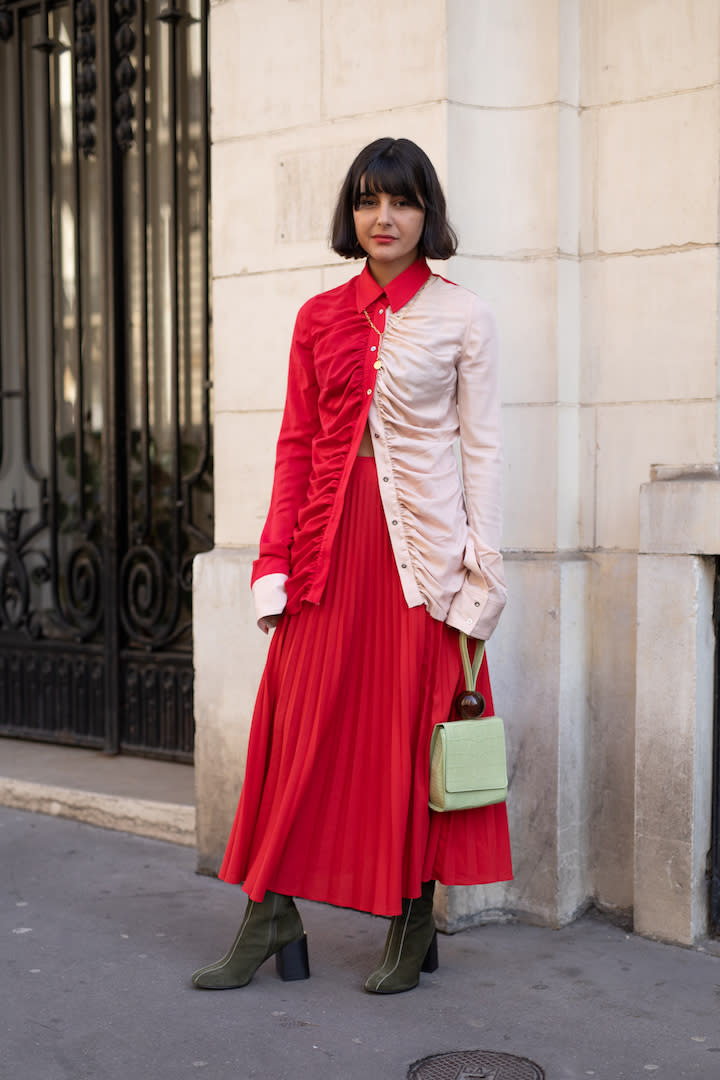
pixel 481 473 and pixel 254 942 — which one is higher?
pixel 481 473

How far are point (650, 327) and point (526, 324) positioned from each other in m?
0.38

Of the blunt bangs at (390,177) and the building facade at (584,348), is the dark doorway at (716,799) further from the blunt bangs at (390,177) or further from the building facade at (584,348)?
the blunt bangs at (390,177)

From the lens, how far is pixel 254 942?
3.48m

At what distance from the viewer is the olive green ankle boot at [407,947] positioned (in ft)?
11.4

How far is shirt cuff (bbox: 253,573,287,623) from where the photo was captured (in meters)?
3.47

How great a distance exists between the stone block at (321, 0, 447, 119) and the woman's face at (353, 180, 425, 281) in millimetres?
805

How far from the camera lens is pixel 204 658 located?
15.1 ft

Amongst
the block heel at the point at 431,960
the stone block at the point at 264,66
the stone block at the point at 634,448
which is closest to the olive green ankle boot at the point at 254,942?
the block heel at the point at 431,960

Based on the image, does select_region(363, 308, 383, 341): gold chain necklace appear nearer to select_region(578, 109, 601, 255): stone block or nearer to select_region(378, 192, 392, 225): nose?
select_region(378, 192, 392, 225): nose

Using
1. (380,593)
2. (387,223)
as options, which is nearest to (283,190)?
(387,223)

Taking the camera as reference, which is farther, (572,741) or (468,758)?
(572,741)

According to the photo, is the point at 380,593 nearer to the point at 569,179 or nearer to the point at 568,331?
the point at 568,331

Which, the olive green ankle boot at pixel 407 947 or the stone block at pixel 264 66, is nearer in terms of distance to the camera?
the olive green ankle boot at pixel 407 947

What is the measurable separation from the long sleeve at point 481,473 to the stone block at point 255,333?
1.08m
